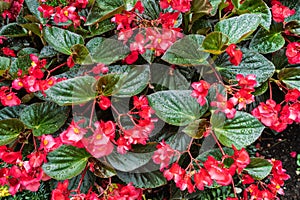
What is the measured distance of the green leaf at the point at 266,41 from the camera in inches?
52.7

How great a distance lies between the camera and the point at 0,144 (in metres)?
1.14

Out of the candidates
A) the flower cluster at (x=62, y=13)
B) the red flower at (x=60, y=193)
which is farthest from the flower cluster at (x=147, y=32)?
the red flower at (x=60, y=193)

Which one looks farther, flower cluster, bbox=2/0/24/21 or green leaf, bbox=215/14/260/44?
flower cluster, bbox=2/0/24/21

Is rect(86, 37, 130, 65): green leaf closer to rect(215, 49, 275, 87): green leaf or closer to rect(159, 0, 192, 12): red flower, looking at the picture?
rect(159, 0, 192, 12): red flower

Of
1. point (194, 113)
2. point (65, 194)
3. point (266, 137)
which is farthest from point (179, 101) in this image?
point (266, 137)

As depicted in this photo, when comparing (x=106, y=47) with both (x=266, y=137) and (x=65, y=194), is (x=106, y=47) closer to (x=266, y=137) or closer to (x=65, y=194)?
(x=65, y=194)

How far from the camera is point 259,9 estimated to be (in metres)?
1.31

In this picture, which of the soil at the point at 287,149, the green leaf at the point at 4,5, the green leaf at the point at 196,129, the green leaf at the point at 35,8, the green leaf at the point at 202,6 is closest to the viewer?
the green leaf at the point at 196,129

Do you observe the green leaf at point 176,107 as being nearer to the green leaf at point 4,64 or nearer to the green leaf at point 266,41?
the green leaf at point 266,41

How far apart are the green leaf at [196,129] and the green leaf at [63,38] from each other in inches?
17.2

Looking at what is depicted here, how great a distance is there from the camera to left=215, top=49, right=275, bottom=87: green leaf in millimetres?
1248

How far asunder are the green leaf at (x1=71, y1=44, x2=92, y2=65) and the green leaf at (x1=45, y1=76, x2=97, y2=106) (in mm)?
164

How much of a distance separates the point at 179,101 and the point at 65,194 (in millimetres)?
423

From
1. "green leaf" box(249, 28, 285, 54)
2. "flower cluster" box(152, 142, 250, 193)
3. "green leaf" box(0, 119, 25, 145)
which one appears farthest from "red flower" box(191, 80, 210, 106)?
"green leaf" box(0, 119, 25, 145)
